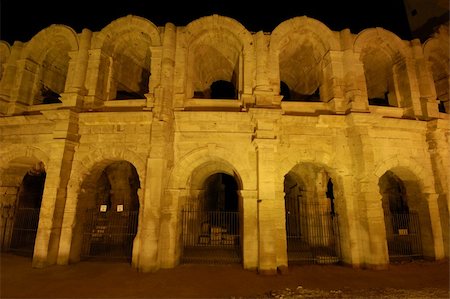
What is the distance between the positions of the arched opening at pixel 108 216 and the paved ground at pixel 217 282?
0.84 metres

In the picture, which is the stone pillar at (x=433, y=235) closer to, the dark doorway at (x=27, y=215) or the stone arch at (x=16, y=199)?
the stone arch at (x=16, y=199)

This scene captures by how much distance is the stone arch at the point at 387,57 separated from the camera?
8859 mm

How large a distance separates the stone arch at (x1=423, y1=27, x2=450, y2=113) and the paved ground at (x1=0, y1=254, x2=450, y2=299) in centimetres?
671

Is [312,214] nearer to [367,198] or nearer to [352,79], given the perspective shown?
[367,198]

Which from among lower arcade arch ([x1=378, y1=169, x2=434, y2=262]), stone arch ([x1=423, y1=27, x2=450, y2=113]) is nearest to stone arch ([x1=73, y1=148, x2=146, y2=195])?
lower arcade arch ([x1=378, y1=169, x2=434, y2=262])

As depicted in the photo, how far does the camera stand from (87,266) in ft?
23.2

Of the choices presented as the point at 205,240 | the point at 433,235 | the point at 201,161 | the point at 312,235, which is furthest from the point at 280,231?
the point at 433,235

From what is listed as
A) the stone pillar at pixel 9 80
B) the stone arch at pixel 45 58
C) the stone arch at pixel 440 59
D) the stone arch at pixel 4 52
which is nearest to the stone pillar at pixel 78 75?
the stone arch at pixel 45 58

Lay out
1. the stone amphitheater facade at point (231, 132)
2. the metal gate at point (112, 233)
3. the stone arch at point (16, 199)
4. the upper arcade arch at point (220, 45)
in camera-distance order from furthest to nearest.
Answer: the metal gate at point (112, 233) < the upper arcade arch at point (220, 45) < the stone arch at point (16, 199) < the stone amphitheater facade at point (231, 132)

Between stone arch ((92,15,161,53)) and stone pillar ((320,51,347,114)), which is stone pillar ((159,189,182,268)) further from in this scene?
stone pillar ((320,51,347,114))

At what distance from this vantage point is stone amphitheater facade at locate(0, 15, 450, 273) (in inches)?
282

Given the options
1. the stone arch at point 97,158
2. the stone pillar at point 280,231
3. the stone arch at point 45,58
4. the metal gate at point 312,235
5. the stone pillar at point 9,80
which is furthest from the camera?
the metal gate at point 312,235

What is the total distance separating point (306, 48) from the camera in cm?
953

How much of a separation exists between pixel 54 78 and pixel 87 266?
7.83m
